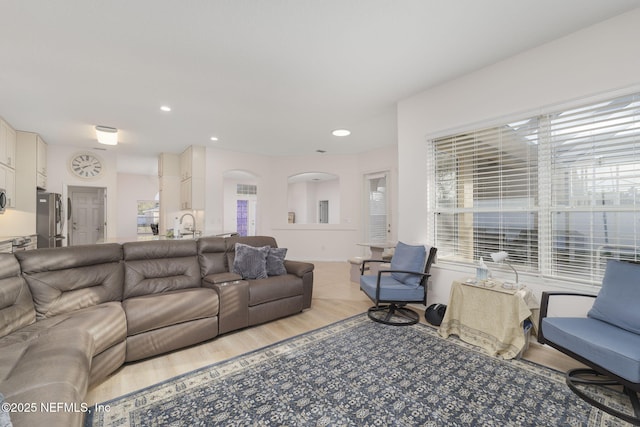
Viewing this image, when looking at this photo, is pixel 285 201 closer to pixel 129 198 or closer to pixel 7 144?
pixel 7 144

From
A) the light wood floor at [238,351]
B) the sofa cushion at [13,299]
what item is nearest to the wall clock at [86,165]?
the sofa cushion at [13,299]

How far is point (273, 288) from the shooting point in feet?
10.4

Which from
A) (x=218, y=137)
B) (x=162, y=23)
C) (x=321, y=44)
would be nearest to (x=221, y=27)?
(x=162, y=23)

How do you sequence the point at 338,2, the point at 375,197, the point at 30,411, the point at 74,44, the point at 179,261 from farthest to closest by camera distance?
the point at 375,197, the point at 179,261, the point at 74,44, the point at 338,2, the point at 30,411

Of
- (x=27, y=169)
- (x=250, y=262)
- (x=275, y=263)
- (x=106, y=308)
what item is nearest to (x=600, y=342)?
(x=275, y=263)

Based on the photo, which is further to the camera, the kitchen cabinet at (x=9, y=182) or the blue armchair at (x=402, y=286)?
the kitchen cabinet at (x=9, y=182)

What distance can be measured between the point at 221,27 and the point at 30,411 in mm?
2544

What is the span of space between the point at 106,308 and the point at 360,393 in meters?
2.10

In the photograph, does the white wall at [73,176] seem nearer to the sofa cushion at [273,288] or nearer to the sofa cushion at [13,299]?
the sofa cushion at [13,299]

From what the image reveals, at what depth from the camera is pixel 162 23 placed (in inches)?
85.4

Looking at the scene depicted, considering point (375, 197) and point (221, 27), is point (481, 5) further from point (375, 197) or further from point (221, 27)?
point (375, 197)

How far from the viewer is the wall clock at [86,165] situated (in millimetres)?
5895

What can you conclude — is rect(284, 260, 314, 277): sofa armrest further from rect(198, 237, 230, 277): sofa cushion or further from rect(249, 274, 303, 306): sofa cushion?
rect(198, 237, 230, 277): sofa cushion

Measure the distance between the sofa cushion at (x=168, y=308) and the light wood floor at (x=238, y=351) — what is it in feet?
0.92
